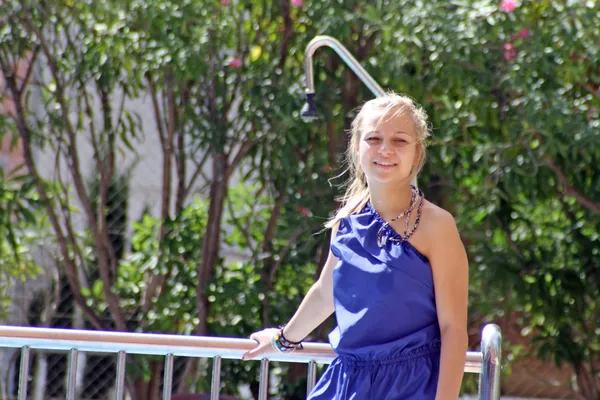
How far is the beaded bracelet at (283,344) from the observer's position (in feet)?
8.31

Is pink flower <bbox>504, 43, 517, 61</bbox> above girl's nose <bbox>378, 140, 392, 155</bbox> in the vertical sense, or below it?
above

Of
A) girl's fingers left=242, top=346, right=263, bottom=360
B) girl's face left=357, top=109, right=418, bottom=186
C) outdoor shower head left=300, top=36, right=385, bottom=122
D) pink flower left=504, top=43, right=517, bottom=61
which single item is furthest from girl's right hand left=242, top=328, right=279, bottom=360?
pink flower left=504, top=43, right=517, bottom=61

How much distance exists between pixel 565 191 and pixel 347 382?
269cm

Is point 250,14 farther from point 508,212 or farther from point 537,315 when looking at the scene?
point 537,315

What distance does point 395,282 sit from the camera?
204 centimetres

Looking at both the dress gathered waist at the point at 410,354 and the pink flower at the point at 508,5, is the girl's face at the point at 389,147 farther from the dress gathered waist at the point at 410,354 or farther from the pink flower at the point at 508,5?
the pink flower at the point at 508,5

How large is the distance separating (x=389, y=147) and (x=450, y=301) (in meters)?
0.39

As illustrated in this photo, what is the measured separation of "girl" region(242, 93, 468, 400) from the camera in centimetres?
203

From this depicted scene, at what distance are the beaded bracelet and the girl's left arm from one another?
62 cm

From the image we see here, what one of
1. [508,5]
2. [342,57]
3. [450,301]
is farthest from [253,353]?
[508,5]

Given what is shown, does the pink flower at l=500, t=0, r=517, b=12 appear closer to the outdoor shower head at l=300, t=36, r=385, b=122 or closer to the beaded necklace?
the outdoor shower head at l=300, t=36, r=385, b=122

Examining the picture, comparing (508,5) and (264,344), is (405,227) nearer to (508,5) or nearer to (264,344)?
(264,344)

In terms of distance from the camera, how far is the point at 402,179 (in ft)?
7.13

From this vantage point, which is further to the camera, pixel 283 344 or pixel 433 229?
pixel 283 344
